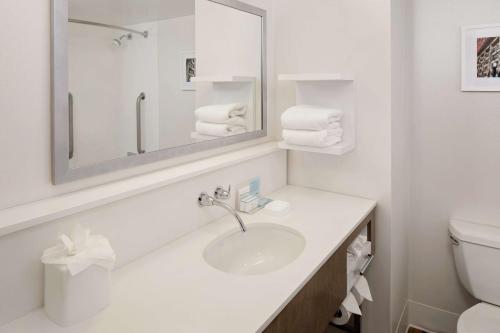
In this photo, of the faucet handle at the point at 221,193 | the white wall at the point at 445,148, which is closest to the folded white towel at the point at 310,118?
the faucet handle at the point at 221,193

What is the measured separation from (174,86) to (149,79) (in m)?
0.12

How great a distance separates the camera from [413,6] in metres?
1.97

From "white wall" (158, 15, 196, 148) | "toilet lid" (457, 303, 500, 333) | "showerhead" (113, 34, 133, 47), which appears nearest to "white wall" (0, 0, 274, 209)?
"showerhead" (113, 34, 133, 47)

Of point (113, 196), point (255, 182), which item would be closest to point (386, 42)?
point (255, 182)

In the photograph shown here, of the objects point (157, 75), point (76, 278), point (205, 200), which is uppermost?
point (157, 75)

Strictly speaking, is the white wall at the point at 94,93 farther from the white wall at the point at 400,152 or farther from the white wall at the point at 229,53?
the white wall at the point at 400,152

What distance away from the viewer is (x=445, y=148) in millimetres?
1963

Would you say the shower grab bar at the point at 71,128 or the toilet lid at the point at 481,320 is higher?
the shower grab bar at the point at 71,128

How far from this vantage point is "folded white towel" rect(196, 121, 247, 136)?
5.20ft

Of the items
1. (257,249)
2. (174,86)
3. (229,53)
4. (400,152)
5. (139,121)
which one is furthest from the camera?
(400,152)

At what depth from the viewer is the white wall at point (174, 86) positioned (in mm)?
1383

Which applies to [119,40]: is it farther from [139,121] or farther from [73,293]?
[73,293]

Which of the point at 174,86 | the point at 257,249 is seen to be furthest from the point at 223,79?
the point at 257,249

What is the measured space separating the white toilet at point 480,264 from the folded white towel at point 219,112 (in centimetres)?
127
